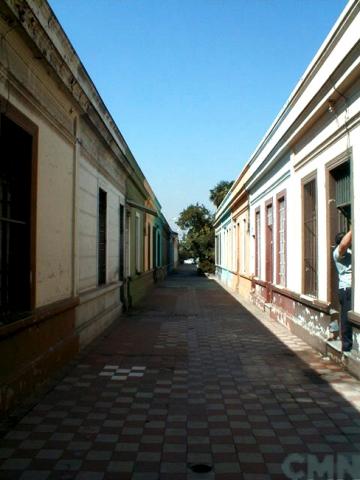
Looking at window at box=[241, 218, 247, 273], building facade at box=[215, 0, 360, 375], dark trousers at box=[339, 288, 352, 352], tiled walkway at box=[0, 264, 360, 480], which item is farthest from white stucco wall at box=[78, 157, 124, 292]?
window at box=[241, 218, 247, 273]

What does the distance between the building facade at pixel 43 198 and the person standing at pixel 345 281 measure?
3.45 metres

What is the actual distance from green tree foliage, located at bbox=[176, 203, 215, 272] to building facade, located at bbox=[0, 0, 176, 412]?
28417 millimetres

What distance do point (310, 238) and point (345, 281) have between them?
2.30 meters

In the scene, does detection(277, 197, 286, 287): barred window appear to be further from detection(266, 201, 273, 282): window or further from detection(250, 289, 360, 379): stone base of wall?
detection(266, 201, 273, 282): window

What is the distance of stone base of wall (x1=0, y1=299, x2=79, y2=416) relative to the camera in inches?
194

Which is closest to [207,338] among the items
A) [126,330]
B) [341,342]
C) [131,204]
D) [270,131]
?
[126,330]

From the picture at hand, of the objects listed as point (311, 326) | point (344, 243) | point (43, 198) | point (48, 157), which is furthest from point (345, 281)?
point (48, 157)

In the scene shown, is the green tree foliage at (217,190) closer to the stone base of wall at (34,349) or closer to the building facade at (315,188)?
the building facade at (315,188)

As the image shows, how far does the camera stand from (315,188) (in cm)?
862

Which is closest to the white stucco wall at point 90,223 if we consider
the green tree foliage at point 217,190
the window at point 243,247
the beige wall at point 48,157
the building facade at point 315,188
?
the beige wall at point 48,157

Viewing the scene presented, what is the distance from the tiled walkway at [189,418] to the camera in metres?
3.83

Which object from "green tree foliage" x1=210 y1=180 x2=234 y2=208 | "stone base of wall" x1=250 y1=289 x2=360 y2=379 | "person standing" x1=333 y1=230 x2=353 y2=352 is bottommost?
"stone base of wall" x1=250 y1=289 x2=360 y2=379

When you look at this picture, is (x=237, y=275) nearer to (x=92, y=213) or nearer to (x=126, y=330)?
(x=126, y=330)

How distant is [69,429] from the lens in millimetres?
4586
